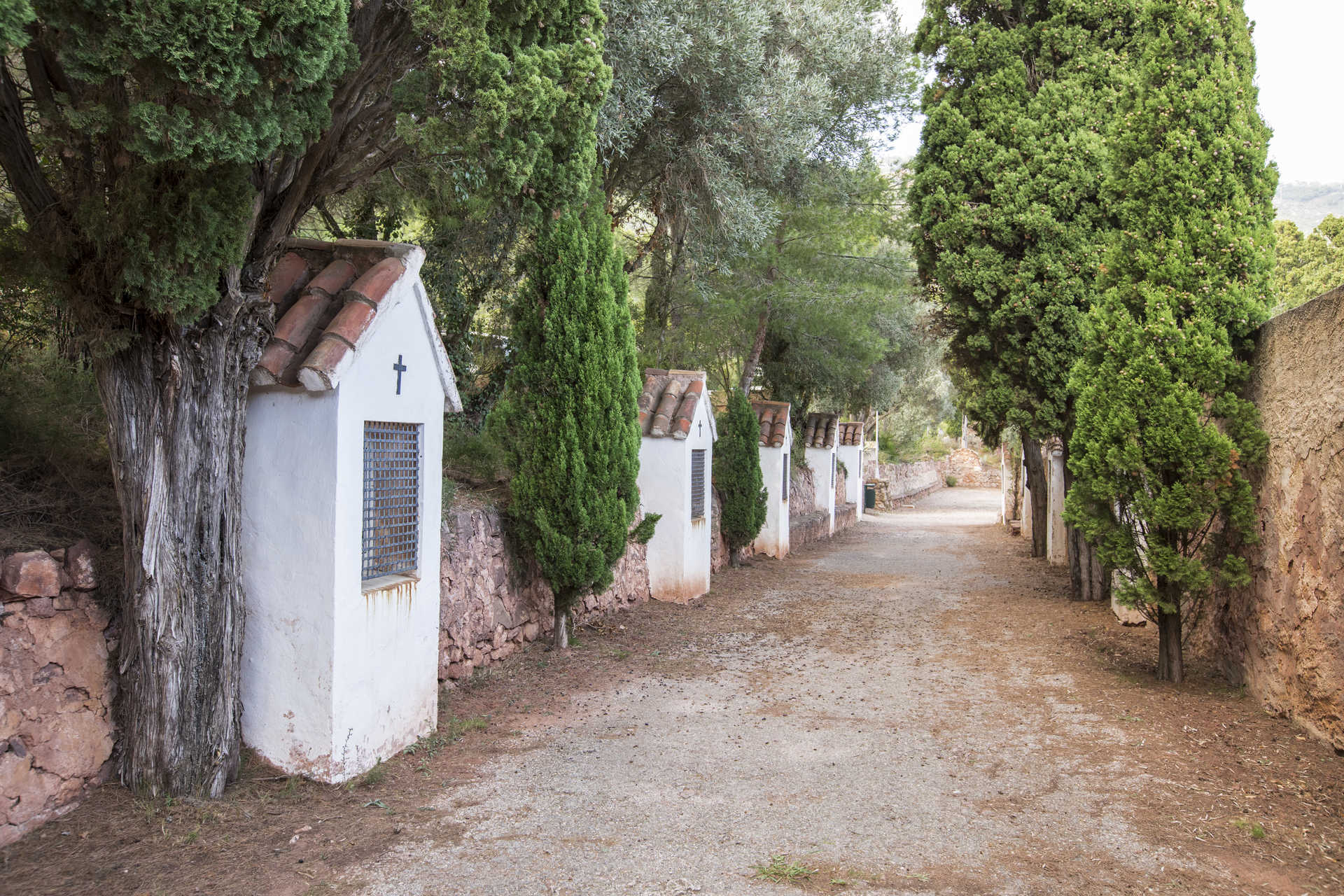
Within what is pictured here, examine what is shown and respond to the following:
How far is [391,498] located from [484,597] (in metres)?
2.57

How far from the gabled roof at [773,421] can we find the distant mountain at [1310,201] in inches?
4313

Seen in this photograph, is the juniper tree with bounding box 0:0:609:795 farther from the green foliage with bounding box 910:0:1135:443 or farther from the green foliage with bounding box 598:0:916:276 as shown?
the green foliage with bounding box 910:0:1135:443

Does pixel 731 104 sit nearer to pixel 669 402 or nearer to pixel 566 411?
pixel 669 402

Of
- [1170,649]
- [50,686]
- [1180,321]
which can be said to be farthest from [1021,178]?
[50,686]

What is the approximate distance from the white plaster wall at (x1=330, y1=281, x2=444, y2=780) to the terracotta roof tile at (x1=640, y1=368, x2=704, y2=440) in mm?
6173

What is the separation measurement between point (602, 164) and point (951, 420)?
40302 mm

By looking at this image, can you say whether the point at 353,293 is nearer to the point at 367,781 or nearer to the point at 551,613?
the point at 367,781

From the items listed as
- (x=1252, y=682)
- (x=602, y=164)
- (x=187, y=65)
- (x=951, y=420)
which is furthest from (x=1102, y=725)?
(x=951, y=420)

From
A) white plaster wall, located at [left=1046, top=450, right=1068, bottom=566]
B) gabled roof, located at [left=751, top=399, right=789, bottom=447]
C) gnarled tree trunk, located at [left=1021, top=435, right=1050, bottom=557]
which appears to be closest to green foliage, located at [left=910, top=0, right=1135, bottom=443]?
gnarled tree trunk, located at [left=1021, top=435, right=1050, bottom=557]

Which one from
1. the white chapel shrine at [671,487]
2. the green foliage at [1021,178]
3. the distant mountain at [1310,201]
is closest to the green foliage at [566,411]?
the white chapel shrine at [671,487]

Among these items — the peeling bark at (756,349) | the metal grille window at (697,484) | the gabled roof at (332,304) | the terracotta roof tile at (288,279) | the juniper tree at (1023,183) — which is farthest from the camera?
the peeling bark at (756,349)

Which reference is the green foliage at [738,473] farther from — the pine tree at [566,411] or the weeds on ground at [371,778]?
the weeds on ground at [371,778]

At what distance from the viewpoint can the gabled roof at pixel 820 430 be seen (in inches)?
1011

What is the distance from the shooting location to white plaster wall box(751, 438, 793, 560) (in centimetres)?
1908
